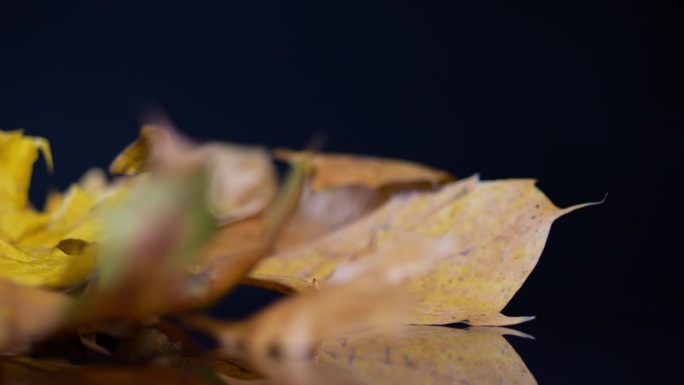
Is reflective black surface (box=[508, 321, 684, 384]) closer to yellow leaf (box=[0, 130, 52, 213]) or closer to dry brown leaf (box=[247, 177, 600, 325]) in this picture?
dry brown leaf (box=[247, 177, 600, 325])

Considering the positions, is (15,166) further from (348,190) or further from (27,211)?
(348,190)

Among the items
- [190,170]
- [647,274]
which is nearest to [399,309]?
[190,170]

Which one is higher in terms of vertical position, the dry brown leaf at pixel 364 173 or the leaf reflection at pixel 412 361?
the dry brown leaf at pixel 364 173

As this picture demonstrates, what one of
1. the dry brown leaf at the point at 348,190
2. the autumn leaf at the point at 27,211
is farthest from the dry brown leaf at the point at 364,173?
the autumn leaf at the point at 27,211

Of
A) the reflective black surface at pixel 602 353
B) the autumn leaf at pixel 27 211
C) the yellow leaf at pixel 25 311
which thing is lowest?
the yellow leaf at pixel 25 311

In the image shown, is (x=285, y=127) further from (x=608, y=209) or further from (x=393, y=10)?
(x=608, y=209)

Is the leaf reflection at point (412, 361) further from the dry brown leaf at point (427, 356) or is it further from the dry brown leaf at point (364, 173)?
the dry brown leaf at point (364, 173)

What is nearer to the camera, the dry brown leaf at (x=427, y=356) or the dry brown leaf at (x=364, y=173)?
the dry brown leaf at (x=427, y=356)

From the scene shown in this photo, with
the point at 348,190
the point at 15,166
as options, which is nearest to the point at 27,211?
the point at 15,166
